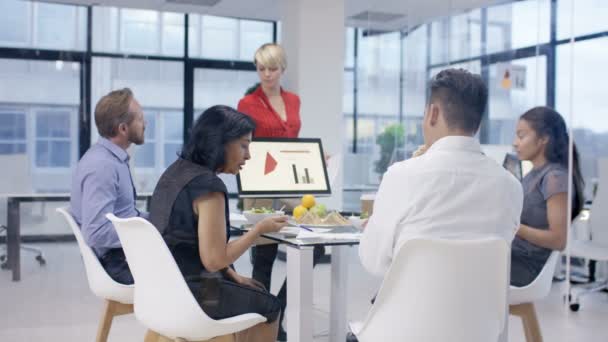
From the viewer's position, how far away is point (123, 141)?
3.26 m

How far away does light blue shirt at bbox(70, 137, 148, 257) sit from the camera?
2.94 meters

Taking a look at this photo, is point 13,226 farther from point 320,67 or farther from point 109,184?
point 109,184

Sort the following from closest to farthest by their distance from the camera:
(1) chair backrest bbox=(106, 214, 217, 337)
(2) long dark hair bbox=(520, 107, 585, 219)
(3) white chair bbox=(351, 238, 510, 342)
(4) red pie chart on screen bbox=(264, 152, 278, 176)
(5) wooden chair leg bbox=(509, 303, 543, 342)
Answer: (3) white chair bbox=(351, 238, 510, 342) < (1) chair backrest bbox=(106, 214, 217, 337) < (2) long dark hair bbox=(520, 107, 585, 219) < (5) wooden chair leg bbox=(509, 303, 543, 342) < (4) red pie chart on screen bbox=(264, 152, 278, 176)

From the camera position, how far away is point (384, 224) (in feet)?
6.32

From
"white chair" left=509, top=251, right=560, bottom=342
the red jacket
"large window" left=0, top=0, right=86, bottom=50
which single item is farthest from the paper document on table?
"large window" left=0, top=0, right=86, bottom=50

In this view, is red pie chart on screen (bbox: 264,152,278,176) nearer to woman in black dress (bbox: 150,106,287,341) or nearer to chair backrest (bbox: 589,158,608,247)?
woman in black dress (bbox: 150,106,287,341)

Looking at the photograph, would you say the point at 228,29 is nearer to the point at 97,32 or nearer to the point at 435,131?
the point at 97,32

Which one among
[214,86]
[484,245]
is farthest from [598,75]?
[214,86]

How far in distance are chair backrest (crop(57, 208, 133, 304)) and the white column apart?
363 centimetres

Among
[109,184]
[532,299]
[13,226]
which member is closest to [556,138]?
[532,299]

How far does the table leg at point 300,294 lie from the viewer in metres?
2.54

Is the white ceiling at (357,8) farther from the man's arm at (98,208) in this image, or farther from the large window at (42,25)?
the man's arm at (98,208)

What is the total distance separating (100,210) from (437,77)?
1595 millimetres

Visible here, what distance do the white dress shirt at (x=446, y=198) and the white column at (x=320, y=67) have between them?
4.49 m
